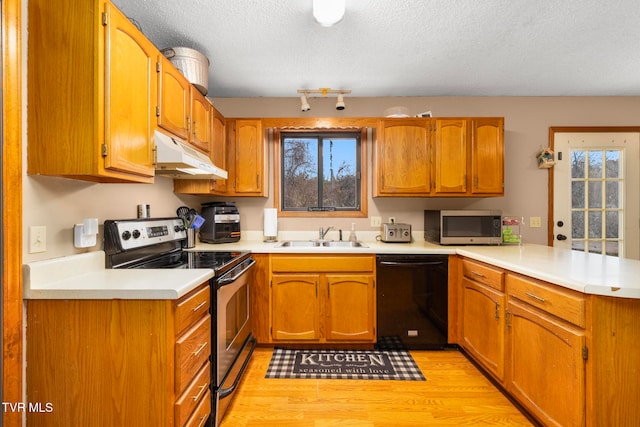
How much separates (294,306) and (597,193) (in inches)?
124

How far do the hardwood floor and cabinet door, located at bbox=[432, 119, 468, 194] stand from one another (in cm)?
150

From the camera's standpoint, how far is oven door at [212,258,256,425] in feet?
5.16

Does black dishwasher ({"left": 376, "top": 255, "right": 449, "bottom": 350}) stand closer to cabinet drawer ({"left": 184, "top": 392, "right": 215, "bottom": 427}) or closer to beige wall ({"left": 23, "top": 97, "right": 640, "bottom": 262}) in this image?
beige wall ({"left": 23, "top": 97, "right": 640, "bottom": 262})

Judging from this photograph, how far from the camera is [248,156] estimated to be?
271 centimetres

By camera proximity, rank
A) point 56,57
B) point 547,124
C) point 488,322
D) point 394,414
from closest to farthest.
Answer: point 56,57, point 394,414, point 488,322, point 547,124

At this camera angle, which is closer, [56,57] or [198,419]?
[56,57]

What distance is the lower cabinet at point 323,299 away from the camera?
2377mm

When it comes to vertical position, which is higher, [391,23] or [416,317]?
[391,23]

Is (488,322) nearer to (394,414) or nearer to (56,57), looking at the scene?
(394,414)

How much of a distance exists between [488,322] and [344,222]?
59.4 inches

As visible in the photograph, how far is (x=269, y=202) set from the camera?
304 centimetres

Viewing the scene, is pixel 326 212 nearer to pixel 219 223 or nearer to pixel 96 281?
pixel 219 223

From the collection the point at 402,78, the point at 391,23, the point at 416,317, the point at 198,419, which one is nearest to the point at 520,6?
the point at 391,23

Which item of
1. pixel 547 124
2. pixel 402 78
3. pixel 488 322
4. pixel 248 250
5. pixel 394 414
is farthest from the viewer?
pixel 547 124
